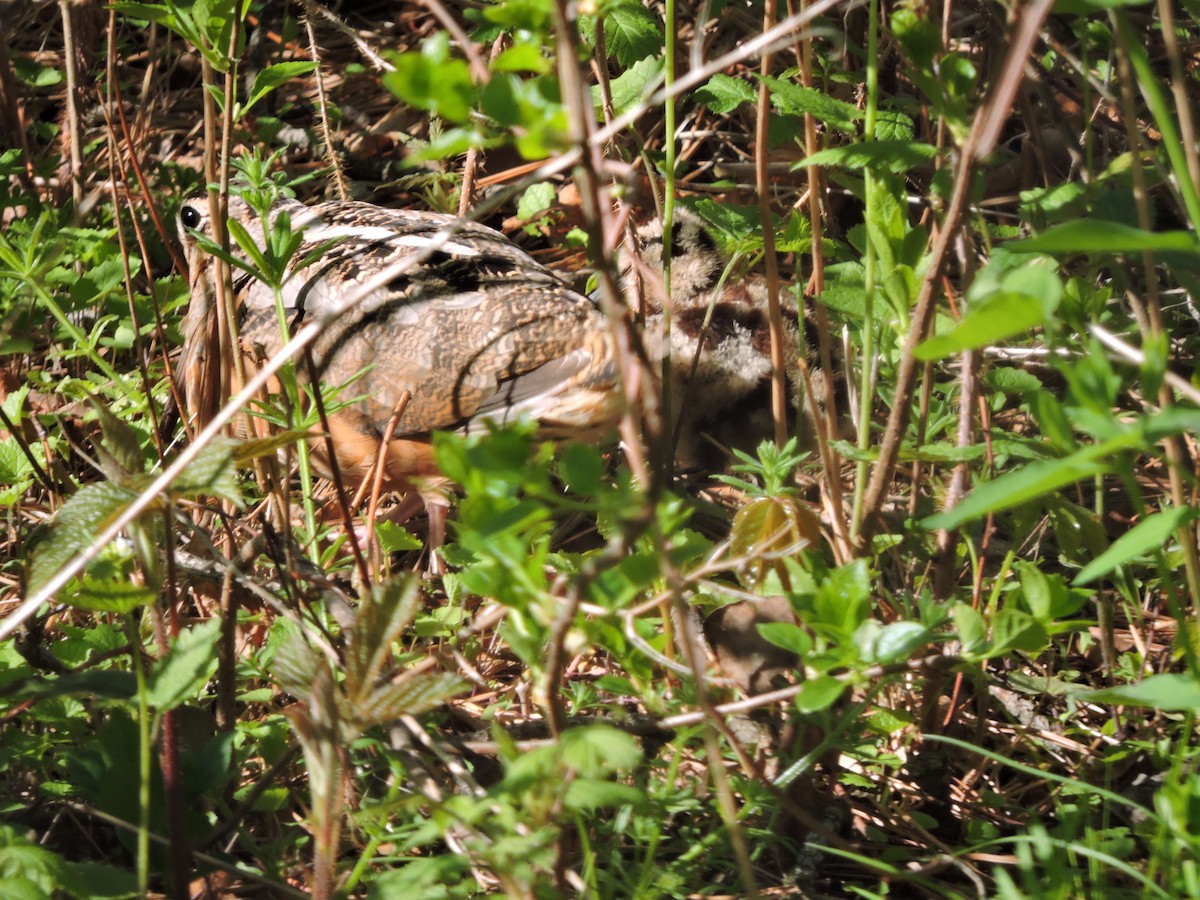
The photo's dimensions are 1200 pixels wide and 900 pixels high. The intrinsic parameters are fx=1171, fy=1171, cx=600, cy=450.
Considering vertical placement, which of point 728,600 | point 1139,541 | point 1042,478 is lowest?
point 728,600

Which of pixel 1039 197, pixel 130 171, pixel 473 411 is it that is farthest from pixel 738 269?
pixel 130 171

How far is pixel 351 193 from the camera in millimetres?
4363

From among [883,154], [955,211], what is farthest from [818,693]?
[883,154]

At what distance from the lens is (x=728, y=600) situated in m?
1.67

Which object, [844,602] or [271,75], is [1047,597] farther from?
[271,75]

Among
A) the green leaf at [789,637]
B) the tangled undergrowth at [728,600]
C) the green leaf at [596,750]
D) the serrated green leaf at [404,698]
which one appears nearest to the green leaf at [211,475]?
the tangled undergrowth at [728,600]

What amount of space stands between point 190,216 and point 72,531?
268cm

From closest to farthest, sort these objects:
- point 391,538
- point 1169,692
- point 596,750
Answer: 1. point 596,750
2. point 1169,692
3. point 391,538

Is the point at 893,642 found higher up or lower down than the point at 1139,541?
lower down

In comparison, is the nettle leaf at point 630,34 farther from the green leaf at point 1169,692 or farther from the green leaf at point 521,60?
the green leaf at point 1169,692

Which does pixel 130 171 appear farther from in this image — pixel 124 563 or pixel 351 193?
pixel 124 563

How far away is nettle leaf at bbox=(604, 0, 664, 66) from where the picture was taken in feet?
7.09

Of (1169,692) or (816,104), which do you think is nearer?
(1169,692)

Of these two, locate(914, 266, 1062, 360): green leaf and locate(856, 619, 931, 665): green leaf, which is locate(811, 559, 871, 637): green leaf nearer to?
locate(856, 619, 931, 665): green leaf
